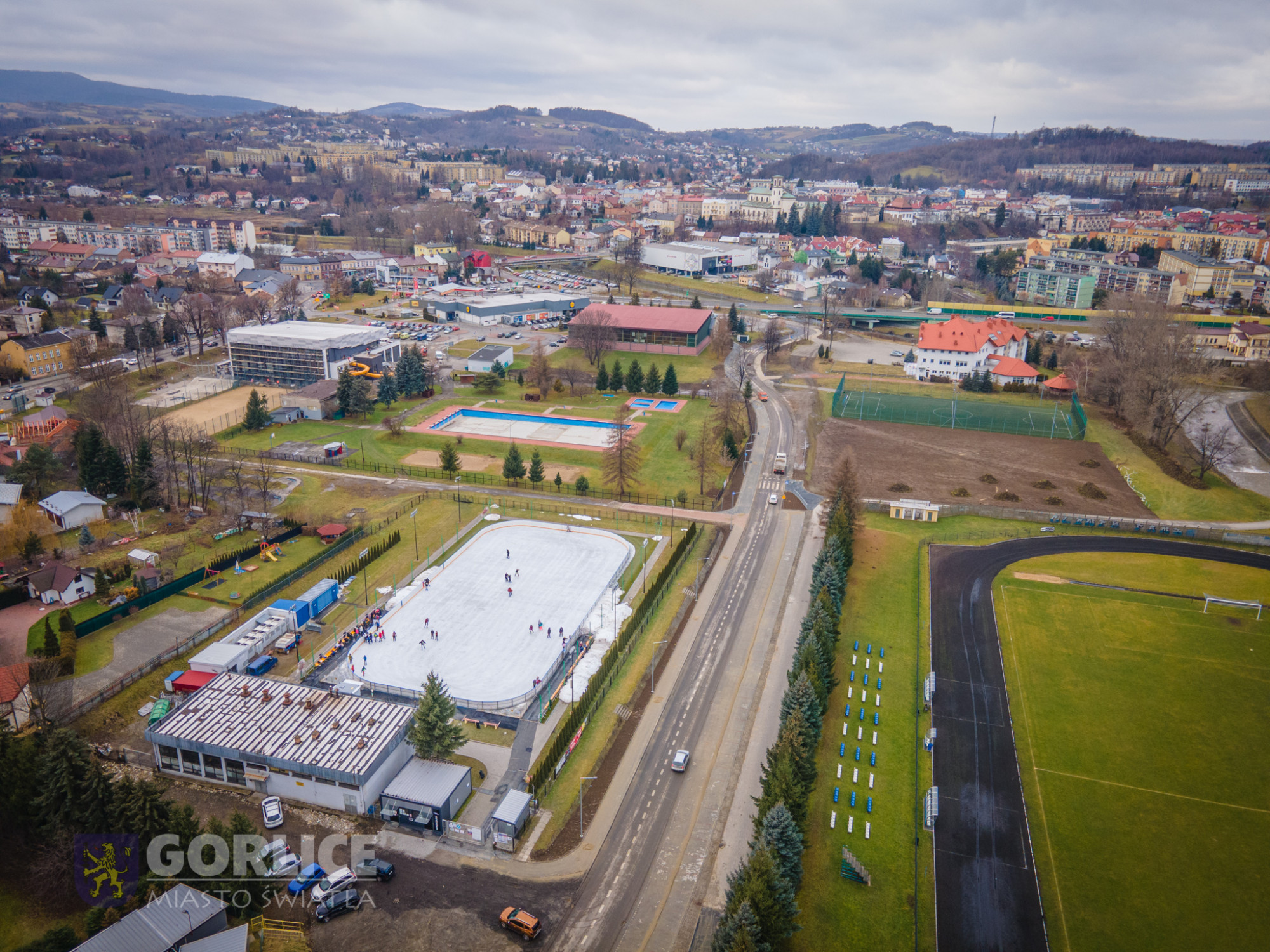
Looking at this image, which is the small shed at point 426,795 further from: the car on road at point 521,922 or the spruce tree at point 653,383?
the spruce tree at point 653,383

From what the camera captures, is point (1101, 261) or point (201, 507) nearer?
point (201, 507)

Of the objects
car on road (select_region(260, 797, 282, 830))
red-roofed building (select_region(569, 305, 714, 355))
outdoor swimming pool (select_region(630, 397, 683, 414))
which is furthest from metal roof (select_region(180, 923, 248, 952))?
red-roofed building (select_region(569, 305, 714, 355))

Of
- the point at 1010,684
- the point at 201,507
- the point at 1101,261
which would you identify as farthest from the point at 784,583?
the point at 1101,261

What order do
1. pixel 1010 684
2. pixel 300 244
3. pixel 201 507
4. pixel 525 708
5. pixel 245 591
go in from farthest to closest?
pixel 300 244
pixel 201 507
pixel 245 591
pixel 1010 684
pixel 525 708

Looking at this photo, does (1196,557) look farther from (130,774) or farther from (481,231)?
(481,231)

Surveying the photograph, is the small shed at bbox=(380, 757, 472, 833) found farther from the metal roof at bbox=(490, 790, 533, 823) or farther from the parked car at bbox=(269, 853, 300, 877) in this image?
the parked car at bbox=(269, 853, 300, 877)

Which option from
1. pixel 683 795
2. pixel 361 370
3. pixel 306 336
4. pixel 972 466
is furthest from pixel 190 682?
pixel 972 466

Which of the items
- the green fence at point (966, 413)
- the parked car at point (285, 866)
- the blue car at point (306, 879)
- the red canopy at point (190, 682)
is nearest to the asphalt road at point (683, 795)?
the blue car at point (306, 879)
